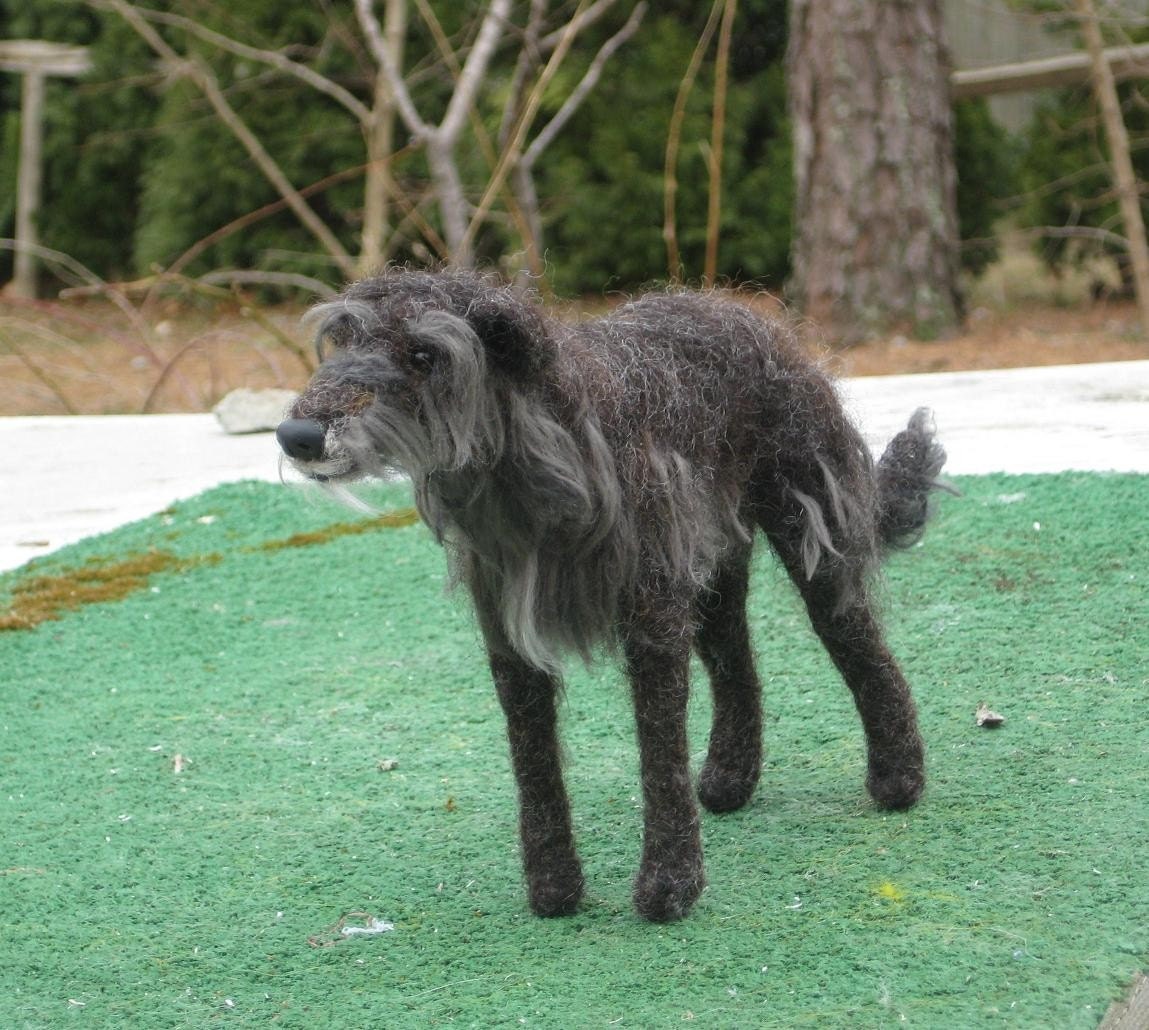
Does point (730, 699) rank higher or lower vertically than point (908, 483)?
lower

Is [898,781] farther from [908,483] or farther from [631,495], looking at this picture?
[631,495]

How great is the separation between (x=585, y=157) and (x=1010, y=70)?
330cm

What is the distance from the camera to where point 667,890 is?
3.24 m

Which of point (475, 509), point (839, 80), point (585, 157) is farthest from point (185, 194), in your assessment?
point (475, 509)

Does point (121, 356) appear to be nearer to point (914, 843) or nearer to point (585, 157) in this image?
point (585, 157)

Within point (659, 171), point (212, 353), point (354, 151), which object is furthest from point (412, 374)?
point (354, 151)

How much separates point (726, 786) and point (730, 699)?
0.75 ft

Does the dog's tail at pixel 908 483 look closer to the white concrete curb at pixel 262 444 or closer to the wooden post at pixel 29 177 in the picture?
the white concrete curb at pixel 262 444

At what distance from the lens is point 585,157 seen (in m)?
12.2

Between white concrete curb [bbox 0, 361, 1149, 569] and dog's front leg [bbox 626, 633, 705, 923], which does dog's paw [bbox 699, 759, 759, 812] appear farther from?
white concrete curb [bbox 0, 361, 1149, 569]

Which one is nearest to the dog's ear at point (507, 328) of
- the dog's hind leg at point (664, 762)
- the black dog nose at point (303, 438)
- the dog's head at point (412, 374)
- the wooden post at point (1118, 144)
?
the dog's head at point (412, 374)

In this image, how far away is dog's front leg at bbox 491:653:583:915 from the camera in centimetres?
322

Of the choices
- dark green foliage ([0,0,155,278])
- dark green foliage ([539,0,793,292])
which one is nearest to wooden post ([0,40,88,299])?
dark green foliage ([0,0,155,278])

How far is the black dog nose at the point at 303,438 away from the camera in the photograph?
263cm
